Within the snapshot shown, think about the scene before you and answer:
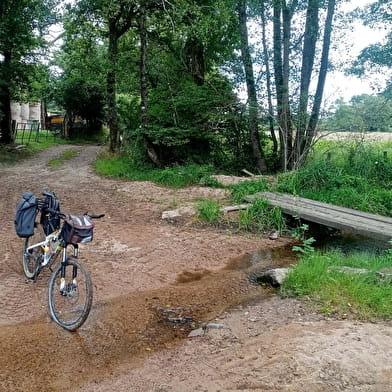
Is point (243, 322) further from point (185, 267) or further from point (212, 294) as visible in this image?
point (185, 267)

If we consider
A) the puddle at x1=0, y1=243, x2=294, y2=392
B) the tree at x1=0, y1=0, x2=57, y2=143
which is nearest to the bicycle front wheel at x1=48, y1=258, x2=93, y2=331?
the puddle at x1=0, y1=243, x2=294, y2=392

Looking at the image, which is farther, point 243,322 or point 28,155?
point 28,155

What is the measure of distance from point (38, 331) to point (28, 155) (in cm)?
1387

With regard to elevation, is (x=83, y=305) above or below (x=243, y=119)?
below

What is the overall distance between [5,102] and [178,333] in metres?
15.4

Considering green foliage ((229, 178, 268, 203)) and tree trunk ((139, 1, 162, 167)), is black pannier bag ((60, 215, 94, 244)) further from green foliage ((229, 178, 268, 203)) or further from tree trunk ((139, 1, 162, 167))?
tree trunk ((139, 1, 162, 167))

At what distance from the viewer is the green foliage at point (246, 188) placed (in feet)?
28.7

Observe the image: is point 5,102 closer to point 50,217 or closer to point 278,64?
point 278,64

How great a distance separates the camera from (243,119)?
12320mm

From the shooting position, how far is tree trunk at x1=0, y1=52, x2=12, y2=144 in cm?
1380

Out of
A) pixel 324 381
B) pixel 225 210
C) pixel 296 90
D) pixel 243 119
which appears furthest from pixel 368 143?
pixel 324 381

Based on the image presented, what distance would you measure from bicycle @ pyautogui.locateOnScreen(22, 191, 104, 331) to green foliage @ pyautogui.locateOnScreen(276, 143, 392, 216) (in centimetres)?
603

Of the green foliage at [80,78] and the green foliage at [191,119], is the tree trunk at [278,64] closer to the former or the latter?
the green foliage at [191,119]

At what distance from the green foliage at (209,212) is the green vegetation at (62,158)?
319 inches
